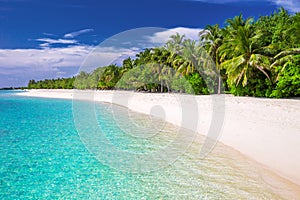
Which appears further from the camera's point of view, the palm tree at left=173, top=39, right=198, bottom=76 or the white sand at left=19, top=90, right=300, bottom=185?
the palm tree at left=173, top=39, right=198, bottom=76

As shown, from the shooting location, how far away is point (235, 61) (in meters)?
25.6

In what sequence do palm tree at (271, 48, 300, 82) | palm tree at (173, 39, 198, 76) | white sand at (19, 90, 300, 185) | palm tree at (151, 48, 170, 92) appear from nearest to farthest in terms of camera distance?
white sand at (19, 90, 300, 185) → palm tree at (271, 48, 300, 82) → palm tree at (173, 39, 198, 76) → palm tree at (151, 48, 170, 92)

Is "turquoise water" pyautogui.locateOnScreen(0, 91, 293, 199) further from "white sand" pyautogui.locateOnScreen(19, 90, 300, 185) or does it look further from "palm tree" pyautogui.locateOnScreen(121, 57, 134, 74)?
"palm tree" pyautogui.locateOnScreen(121, 57, 134, 74)

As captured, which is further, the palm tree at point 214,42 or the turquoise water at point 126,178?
the palm tree at point 214,42

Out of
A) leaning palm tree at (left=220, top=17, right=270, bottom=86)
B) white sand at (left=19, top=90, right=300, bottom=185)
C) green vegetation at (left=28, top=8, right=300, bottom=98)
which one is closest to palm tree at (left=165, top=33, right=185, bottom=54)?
green vegetation at (left=28, top=8, right=300, bottom=98)

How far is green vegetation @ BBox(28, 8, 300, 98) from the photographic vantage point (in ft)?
75.6

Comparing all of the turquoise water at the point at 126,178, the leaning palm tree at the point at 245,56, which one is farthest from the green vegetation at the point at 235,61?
the turquoise water at the point at 126,178

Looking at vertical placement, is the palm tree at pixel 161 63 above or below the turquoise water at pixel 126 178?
above

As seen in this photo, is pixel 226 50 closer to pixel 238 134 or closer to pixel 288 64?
pixel 288 64

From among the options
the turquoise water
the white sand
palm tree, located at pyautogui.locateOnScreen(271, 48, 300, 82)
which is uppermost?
palm tree, located at pyautogui.locateOnScreen(271, 48, 300, 82)

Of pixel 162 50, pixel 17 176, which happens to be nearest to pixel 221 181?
pixel 17 176

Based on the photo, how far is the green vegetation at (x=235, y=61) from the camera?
23058mm

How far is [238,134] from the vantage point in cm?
1116

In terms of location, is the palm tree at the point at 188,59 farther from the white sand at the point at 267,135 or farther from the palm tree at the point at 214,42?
the white sand at the point at 267,135
